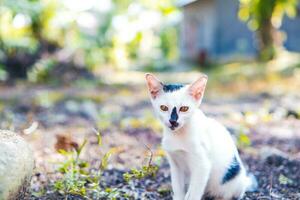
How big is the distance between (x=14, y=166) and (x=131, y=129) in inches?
139

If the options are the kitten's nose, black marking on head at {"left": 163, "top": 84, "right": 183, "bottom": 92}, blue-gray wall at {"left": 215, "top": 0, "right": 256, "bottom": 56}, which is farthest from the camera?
blue-gray wall at {"left": 215, "top": 0, "right": 256, "bottom": 56}

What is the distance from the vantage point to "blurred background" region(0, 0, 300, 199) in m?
4.43

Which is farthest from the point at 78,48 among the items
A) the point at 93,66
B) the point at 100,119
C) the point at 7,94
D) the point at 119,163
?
the point at 119,163

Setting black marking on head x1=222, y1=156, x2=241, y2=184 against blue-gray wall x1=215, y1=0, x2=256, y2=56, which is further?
blue-gray wall x1=215, y1=0, x2=256, y2=56

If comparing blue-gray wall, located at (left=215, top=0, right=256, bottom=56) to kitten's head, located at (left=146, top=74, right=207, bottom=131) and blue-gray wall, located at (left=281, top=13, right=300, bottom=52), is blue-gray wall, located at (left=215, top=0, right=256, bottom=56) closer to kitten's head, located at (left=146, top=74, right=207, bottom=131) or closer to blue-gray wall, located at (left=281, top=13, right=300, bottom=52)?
blue-gray wall, located at (left=281, top=13, right=300, bottom=52)

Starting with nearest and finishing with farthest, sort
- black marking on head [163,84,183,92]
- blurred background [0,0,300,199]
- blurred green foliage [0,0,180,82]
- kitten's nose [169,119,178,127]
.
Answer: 1. kitten's nose [169,119,178,127]
2. black marking on head [163,84,183,92]
3. blurred background [0,0,300,199]
4. blurred green foliage [0,0,180,82]

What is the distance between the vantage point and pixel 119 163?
4254 mm

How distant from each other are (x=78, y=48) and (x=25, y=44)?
2.09 m

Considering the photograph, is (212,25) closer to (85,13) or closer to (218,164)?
(85,13)

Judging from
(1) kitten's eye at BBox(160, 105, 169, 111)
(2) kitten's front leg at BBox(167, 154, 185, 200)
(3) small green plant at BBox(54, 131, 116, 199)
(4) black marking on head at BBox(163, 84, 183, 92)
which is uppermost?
(4) black marking on head at BBox(163, 84, 183, 92)

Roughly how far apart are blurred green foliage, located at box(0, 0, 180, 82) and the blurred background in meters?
0.03

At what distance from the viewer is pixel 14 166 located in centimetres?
254

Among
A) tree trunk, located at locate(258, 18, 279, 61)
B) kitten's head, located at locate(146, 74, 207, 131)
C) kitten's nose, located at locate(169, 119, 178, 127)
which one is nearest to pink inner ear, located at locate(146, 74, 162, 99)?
kitten's head, located at locate(146, 74, 207, 131)

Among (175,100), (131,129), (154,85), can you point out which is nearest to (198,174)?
(175,100)
